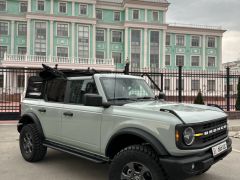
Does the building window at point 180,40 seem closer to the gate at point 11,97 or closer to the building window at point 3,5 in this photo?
the building window at point 3,5

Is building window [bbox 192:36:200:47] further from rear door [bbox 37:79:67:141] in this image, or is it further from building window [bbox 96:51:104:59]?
rear door [bbox 37:79:67:141]

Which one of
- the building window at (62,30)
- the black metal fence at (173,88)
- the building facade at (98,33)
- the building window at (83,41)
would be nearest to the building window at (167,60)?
the building facade at (98,33)

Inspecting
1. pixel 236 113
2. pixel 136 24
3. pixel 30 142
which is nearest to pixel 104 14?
pixel 136 24

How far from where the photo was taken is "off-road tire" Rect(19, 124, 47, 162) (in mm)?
4906

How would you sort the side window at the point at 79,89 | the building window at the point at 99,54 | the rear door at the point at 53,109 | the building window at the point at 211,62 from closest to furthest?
the side window at the point at 79,89 → the rear door at the point at 53,109 → the building window at the point at 99,54 → the building window at the point at 211,62

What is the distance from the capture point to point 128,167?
328 cm

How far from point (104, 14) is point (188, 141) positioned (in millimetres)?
39511

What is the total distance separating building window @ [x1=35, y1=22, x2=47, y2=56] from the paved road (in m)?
32.8

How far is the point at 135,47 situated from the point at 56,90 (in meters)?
36.1

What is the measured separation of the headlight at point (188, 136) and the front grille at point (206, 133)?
4 cm

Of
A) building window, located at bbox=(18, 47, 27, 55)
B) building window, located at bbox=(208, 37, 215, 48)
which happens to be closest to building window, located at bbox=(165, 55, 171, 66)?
building window, located at bbox=(208, 37, 215, 48)

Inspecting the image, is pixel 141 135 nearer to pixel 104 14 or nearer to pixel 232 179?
pixel 232 179

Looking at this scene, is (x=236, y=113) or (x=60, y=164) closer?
(x=60, y=164)

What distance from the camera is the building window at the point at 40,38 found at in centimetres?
3603
